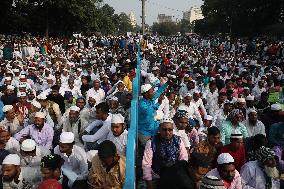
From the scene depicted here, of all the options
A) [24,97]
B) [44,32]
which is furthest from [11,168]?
[44,32]

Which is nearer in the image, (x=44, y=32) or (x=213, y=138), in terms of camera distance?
(x=213, y=138)

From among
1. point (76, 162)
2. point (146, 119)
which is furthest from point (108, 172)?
point (146, 119)

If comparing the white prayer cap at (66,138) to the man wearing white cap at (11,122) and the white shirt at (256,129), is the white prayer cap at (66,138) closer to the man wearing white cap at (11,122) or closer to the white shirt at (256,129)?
the man wearing white cap at (11,122)

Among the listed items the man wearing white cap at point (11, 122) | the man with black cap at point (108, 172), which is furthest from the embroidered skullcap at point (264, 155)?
the man wearing white cap at point (11, 122)

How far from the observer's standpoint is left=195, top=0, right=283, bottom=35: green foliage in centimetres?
3988

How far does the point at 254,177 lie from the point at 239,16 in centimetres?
4367

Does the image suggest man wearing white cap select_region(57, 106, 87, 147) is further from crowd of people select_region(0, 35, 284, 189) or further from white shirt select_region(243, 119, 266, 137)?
white shirt select_region(243, 119, 266, 137)

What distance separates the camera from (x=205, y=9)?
57.7 meters

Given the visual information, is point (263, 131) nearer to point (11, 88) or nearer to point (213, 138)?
point (213, 138)

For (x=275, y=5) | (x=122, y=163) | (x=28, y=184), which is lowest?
(x=28, y=184)

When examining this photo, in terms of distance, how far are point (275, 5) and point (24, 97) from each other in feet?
116

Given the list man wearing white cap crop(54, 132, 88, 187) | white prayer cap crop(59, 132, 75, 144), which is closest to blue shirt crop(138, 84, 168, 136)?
man wearing white cap crop(54, 132, 88, 187)

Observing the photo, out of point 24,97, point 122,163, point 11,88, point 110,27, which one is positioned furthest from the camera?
point 110,27

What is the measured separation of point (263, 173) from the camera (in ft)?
15.5
